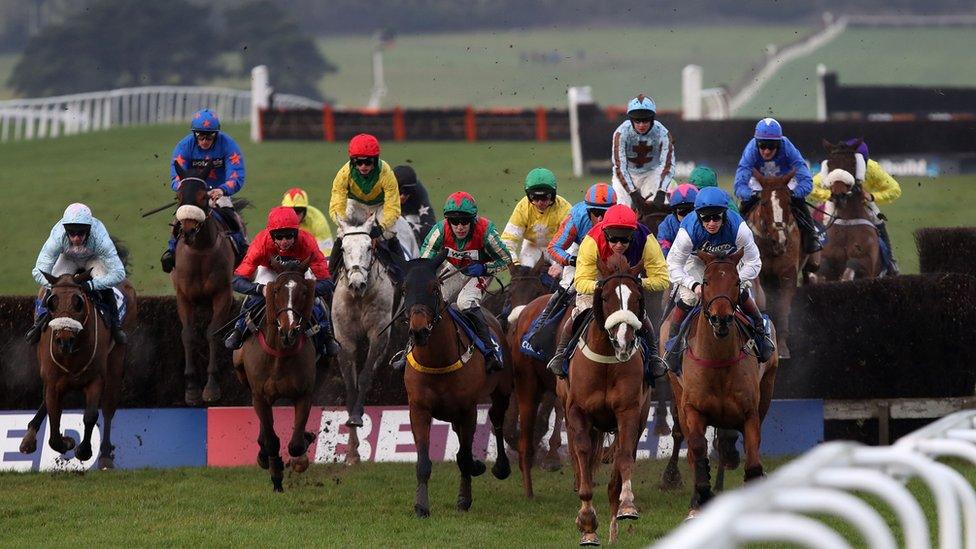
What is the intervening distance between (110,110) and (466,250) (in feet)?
92.7

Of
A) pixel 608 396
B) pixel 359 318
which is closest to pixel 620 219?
pixel 608 396

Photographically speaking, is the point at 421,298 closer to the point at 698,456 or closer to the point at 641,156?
the point at 698,456

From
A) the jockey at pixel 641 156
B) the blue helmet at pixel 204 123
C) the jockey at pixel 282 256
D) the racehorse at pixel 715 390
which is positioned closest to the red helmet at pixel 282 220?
the jockey at pixel 282 256

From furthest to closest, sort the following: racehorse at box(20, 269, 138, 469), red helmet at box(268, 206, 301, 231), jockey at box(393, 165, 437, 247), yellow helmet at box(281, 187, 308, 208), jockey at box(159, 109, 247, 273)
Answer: yellow helmet at box(281, 187, 308, 208), jockey at box(393, 165, 437, 247), jockey at box(159, 109, 247, 273), racehorse at box(20, 269, 138, 469), red helmet at box(268, 206, 301, 231)

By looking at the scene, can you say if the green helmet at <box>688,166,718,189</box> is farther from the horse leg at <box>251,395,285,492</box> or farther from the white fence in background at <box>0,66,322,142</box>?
the white fence in background at <box>0,66,322,142</box>

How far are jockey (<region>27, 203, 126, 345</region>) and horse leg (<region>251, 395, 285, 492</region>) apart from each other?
1.79m

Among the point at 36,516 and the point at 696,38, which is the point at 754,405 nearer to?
the point at 36,516

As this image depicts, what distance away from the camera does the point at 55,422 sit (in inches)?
490

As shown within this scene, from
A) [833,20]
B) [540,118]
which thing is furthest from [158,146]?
[833,20]

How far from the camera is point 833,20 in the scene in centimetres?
7512

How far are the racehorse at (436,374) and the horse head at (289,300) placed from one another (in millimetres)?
880

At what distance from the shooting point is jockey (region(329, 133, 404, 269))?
1330cm

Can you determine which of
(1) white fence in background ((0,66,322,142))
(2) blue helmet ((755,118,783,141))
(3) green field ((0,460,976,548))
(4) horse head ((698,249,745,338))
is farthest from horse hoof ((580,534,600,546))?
(1) white fence in background ((0,66,322,142))

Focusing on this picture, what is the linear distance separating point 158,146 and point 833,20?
157ft
